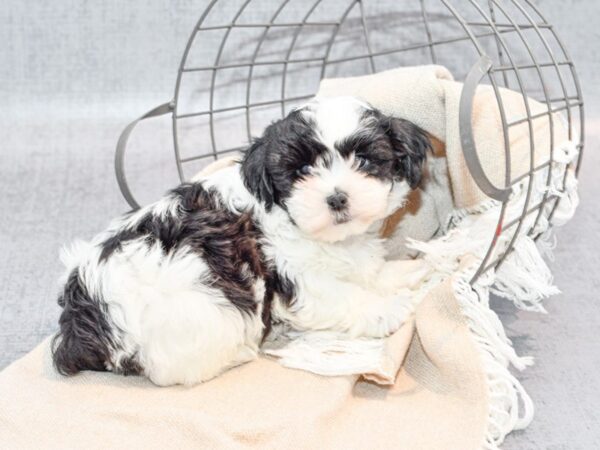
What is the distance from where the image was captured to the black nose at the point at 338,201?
2.64m

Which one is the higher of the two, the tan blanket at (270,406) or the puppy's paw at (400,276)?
the puppy's paw at (400,276)

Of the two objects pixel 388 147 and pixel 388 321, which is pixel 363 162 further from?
pixel 388 321

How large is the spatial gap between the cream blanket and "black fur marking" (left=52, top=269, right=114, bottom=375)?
7 centimetres

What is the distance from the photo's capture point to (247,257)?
2846 mm

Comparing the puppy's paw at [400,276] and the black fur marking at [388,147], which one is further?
the puppy's paw at [400,276]

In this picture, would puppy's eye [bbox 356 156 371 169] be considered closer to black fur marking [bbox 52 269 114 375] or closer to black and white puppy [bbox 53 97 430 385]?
black and white puppy [bbox 53 97 430 385]

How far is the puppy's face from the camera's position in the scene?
2678 millimetres

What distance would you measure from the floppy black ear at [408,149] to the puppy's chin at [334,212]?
5.9 inches

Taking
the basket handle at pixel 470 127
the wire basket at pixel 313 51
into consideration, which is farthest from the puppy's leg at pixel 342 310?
the wire basket at pixel 313 51

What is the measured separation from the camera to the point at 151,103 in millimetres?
4887

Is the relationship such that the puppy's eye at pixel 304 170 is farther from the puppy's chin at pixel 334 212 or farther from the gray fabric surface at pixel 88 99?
the gray fabric surface at pixel 88 99

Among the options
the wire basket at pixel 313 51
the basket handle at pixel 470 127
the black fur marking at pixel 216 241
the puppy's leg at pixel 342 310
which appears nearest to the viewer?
the basket handle at pixel 470 127

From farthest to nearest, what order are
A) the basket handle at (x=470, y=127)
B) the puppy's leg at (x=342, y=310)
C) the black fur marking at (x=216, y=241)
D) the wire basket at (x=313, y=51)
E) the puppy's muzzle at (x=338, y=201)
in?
the wire basket at (x=313, y=51) → the puppy's leg at (x=342, y=310) → the black fur marking at (x=216, y=241) → the puppy's muzzle at (x=338, y=201) → the basket handle at (x=470, y=127)

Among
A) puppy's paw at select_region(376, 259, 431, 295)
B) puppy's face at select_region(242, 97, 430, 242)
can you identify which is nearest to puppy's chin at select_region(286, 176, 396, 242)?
puppy's face at select_region(242, 97, 430, 242)
